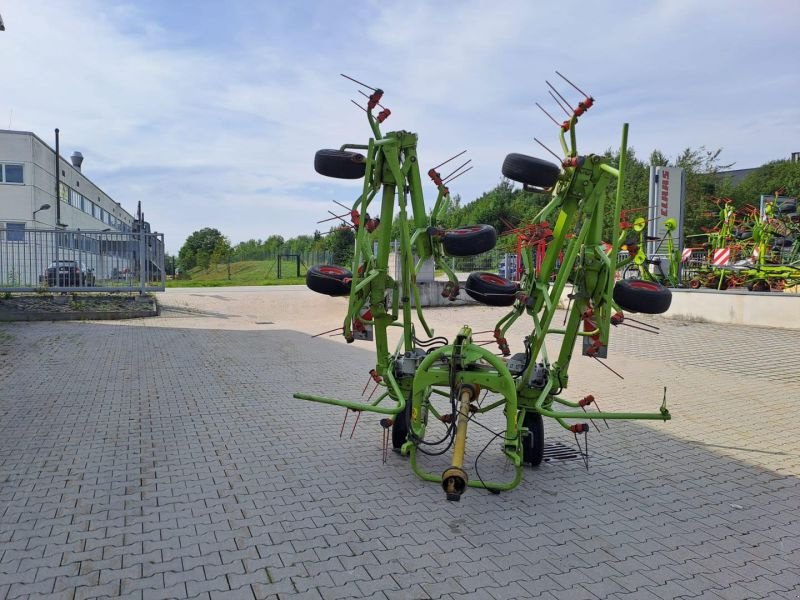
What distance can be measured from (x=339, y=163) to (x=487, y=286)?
148 centimetres

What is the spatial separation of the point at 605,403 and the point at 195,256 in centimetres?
5264

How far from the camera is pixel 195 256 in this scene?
2169 inches

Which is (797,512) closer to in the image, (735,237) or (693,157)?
(735,237)

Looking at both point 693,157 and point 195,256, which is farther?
point 195,256

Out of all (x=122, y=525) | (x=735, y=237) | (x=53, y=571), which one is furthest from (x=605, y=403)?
(x=735, y=237)

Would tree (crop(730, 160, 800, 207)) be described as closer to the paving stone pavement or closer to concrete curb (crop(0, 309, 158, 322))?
concrete curb (crop(0, 309, 158, 322))

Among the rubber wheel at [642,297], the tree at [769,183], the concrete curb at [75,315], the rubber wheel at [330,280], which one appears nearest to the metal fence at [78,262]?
the concrete curb at [75,315]

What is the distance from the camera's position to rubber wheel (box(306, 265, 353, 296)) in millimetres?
4762

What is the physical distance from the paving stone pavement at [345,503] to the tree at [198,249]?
1742 inches

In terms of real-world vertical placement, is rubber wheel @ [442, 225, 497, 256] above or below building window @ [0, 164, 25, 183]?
below

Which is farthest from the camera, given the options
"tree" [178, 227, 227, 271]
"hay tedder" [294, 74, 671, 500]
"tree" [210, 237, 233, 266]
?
"tree" [178, 227, 227, 271]

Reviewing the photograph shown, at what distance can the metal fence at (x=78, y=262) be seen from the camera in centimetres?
1550

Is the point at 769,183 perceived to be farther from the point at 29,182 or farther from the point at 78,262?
the point at 29,182

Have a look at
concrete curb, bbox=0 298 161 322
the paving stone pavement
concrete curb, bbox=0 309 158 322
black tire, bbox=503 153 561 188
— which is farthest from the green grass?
black tire, bbox=503 153 561 188
